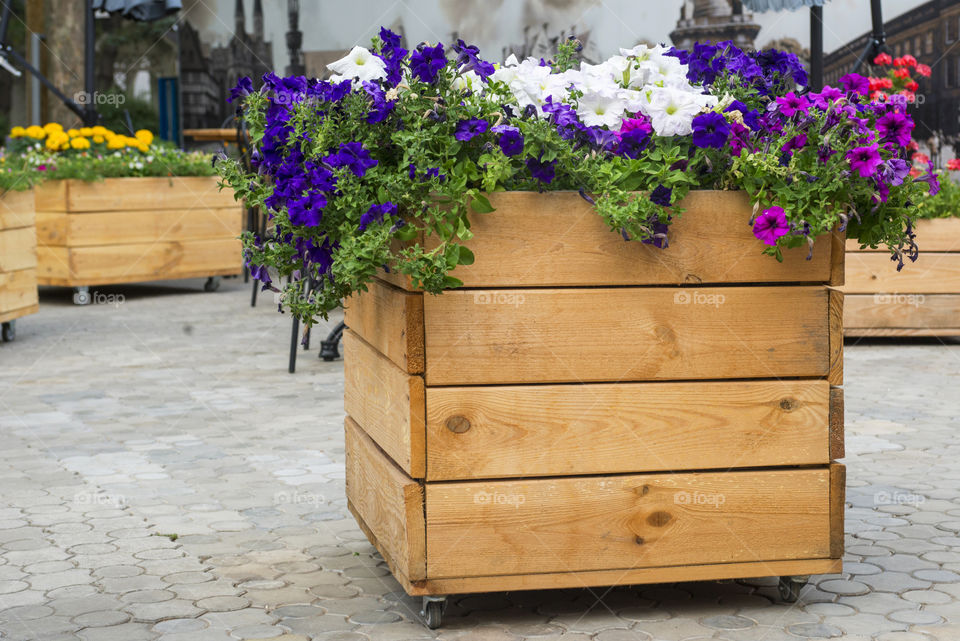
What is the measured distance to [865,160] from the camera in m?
2.67

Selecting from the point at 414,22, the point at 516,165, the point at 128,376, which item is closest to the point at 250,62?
the point at 414,22

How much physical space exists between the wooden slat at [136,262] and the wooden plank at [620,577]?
7346mm

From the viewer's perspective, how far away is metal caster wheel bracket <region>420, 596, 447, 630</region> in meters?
2.77

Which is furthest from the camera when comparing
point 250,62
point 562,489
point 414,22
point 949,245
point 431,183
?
point 250,62

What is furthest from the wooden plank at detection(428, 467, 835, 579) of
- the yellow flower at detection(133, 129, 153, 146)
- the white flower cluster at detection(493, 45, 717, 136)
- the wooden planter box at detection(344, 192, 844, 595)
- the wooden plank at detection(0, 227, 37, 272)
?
the yellow flower at detection(133, 129, 153, 146)

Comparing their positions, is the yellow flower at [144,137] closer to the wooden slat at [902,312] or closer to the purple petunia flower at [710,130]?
the wooden slat at [902,312]

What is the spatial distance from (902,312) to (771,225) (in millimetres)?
4894

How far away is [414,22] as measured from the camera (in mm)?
13203

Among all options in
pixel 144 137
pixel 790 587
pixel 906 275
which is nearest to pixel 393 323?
pixel 790 587

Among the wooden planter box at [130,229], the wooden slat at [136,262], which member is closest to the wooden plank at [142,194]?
the wooden planter box at [130,229]

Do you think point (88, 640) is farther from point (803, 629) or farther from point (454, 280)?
point (803, 629)

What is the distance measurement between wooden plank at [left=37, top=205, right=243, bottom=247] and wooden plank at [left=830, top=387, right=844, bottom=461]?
22.7 ft

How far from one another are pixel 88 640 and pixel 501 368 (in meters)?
1.13

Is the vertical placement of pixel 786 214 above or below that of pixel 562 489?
above
